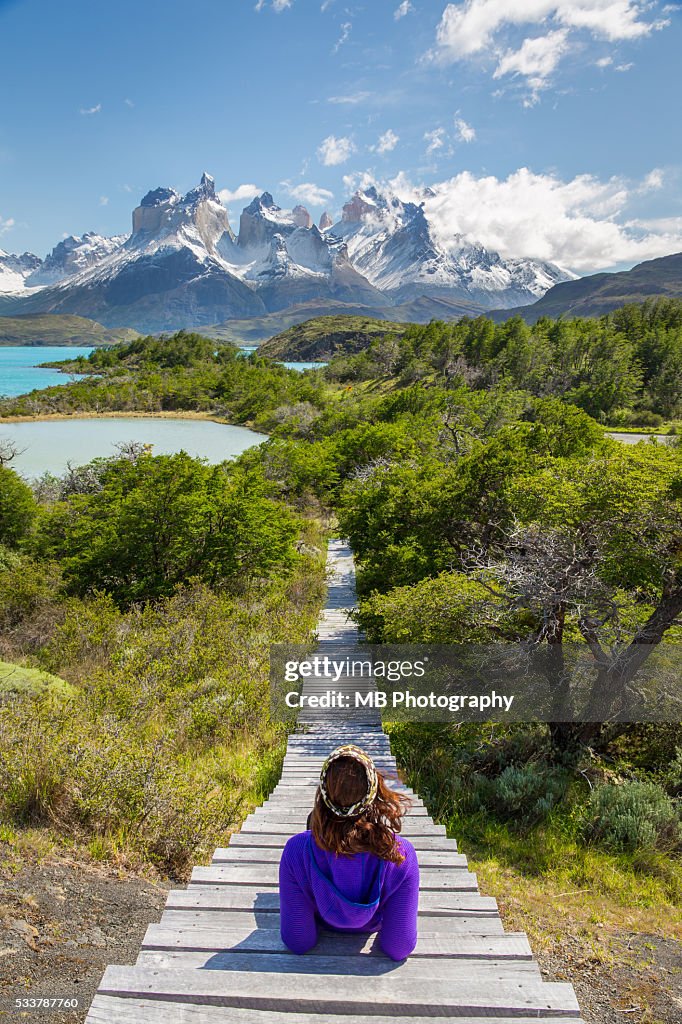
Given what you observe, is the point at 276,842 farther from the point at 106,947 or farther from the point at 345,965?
the point at 345,965

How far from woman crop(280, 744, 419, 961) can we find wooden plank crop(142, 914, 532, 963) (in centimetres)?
8

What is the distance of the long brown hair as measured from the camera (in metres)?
2.16

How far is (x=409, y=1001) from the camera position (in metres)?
2.13

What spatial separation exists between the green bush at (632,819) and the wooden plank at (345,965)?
4076 millimetres

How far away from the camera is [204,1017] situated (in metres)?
2.01

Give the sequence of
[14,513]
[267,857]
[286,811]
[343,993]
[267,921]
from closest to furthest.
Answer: [343,993]
[267,921]
[267,857]
[286,811]
[14,513]

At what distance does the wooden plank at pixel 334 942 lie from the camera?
249 centimetres

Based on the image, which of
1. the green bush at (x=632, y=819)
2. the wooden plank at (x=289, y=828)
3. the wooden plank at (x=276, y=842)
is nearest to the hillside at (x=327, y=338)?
the green bush at (x=632, y=819)

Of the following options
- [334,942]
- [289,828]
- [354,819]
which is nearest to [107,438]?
[289,828]

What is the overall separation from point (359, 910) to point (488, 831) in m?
4.02

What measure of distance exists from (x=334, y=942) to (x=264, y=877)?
0.93 m

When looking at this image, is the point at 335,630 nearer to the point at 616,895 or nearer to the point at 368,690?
the point at 368,690

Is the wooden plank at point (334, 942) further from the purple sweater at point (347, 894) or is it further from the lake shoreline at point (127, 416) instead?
the lake shoreline at point (127, 416)

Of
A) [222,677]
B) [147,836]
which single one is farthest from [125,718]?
[147,836]
